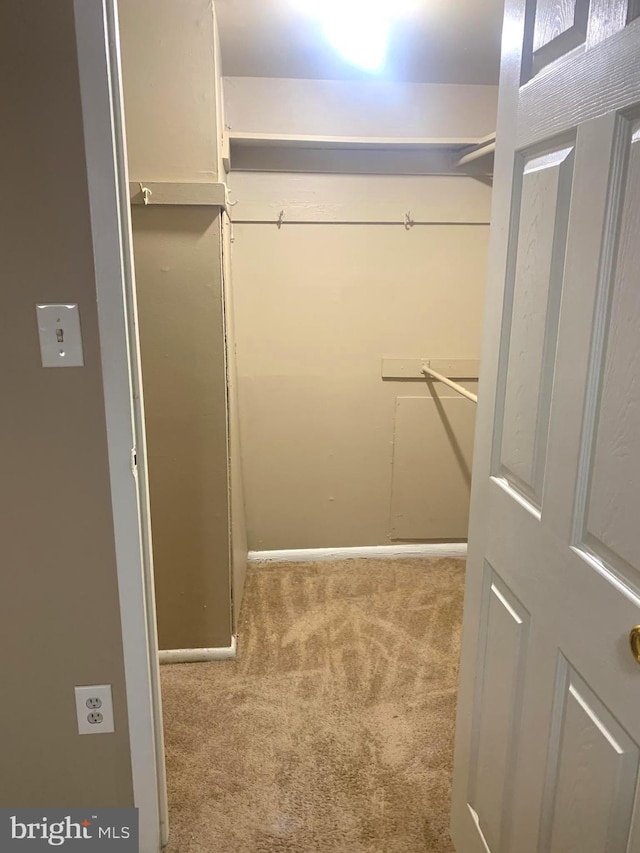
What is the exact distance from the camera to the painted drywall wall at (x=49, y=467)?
108 centimetres

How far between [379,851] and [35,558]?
1.15 metres

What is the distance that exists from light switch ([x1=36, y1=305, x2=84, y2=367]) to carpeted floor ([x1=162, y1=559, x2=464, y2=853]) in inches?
50.9

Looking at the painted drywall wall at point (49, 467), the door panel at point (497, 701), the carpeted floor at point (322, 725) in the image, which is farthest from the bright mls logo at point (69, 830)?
the door panel at point (497, 701)

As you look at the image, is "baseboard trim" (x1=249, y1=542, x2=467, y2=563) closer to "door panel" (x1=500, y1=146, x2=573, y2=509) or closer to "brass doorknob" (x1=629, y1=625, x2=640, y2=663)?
"door panel" (x1=500, y1=146, x2=573, y2=509)

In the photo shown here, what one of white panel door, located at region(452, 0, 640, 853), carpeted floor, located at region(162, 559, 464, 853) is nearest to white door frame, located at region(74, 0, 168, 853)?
carpeted floor, located at region(162, 559, 464, 853)

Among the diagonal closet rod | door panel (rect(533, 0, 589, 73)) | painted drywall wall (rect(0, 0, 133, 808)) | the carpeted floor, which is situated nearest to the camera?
door panel (rect(533, 0, 589, 73))

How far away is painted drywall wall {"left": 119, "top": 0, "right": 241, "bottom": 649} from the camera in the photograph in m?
1.92

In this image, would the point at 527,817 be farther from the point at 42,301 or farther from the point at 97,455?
the point at 42,301

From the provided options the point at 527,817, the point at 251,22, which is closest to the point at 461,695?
the point at 527,817

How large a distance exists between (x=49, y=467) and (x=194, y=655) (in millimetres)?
1364

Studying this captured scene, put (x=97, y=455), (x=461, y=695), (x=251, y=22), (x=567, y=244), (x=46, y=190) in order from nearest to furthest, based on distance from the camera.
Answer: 1. (x=567, y=244)
2. (x=46, y=190)
3. (x=97, y=455)
4. (x=461, y=695)
5. (x=251, y=22)

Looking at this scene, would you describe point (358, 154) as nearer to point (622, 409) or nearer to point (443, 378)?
point (443, 378)

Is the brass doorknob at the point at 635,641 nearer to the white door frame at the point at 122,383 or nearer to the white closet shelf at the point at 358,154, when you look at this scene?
the white door frame at the point at 122,383

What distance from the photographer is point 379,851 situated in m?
1.55
